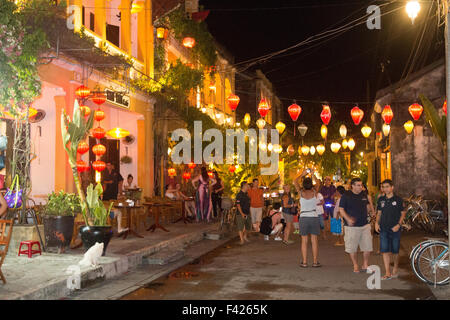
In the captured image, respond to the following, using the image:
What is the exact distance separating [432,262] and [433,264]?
0.04 metres

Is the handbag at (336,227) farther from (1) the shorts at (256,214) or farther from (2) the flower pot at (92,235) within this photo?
(2) the flower pot at (92,235)

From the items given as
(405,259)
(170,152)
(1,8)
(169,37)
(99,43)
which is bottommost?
(405,259)

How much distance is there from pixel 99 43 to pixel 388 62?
2274 cm

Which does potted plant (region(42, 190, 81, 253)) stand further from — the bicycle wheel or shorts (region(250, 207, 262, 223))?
the bicycle wheel

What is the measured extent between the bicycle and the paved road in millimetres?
192

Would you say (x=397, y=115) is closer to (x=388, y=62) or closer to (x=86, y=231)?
(x=388, y=62)

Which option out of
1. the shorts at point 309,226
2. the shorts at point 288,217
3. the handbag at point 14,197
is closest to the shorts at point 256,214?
the shorts at point 288,217

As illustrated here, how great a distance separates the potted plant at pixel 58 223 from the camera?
34.2 feet

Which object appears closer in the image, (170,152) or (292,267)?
(292,267)

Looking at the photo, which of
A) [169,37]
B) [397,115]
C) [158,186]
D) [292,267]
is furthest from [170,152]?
[292,267]

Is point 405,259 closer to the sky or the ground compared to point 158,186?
closer to the ground

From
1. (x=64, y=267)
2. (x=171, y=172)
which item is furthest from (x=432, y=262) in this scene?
(x=171, y=172)

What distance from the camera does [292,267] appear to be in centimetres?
1001

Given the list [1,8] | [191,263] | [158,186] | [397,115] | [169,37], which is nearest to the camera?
[1,8]
